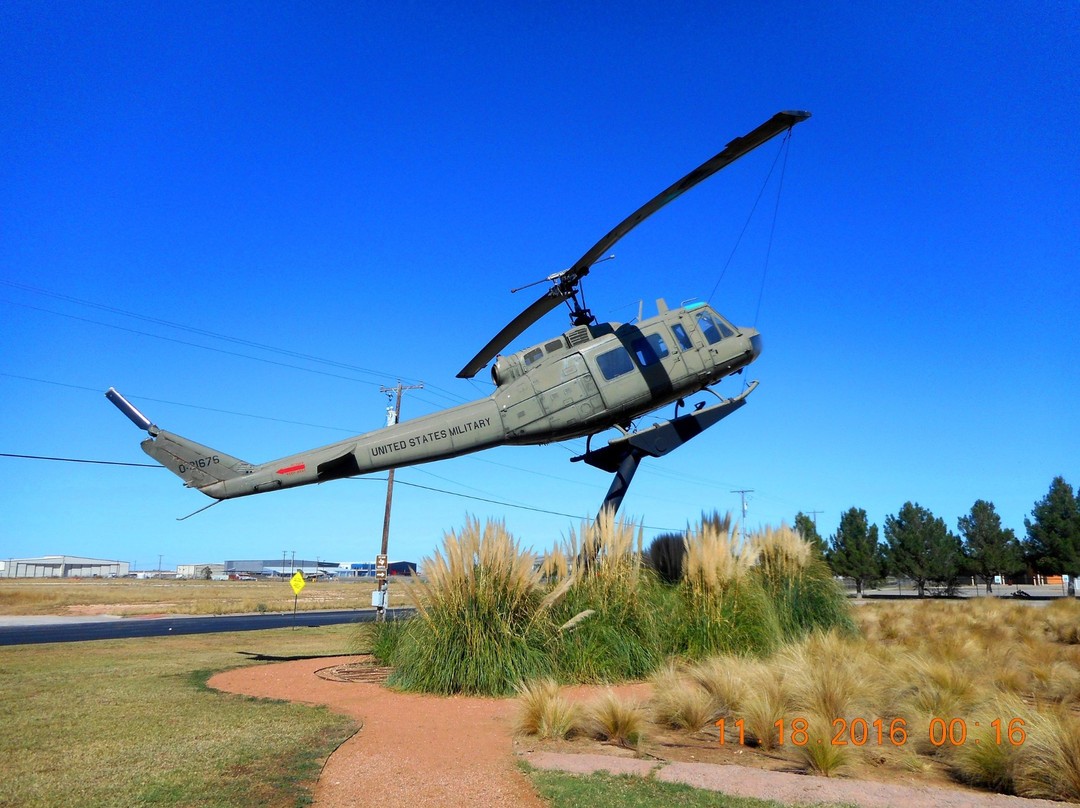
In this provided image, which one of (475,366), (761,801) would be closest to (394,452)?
(475,366)

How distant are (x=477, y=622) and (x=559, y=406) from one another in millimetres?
4179

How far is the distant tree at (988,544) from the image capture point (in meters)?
51.2

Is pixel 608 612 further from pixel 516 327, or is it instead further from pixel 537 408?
pixel 516 327

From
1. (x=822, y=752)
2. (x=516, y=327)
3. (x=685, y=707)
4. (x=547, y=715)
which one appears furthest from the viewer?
(x=516, y=327)

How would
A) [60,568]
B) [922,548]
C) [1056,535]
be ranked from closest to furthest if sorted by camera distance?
[1056,535], [922,548], [60,568]

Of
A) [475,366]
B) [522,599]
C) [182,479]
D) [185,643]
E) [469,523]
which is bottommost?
[185,643]

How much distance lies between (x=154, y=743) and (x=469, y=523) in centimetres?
487

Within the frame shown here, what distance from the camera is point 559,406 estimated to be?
491 inches

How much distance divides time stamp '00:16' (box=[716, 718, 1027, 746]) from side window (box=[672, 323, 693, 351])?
7.18m

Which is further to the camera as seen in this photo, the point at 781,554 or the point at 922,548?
the point at 922,548

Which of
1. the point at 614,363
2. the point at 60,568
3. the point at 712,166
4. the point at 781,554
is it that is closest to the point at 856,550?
the point at 781,554

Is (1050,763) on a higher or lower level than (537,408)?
lower

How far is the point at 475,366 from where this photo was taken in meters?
13.0

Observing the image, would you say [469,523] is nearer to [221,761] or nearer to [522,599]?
[522,599]
